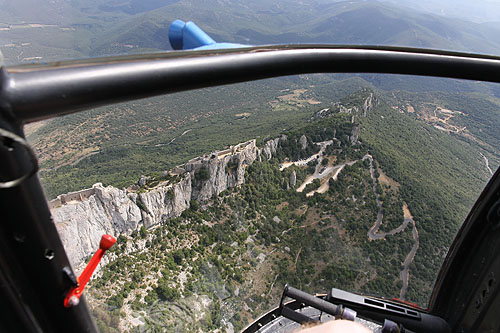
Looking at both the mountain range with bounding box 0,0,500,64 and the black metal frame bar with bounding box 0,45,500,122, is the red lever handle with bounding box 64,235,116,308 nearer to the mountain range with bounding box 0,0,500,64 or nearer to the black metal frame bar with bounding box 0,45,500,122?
the black metal frame bar with bounding box 0,45,500,122

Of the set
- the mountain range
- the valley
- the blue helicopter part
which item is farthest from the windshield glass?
the mountain range

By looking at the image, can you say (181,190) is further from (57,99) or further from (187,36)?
(57,99)

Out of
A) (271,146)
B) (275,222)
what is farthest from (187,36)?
(271,146)

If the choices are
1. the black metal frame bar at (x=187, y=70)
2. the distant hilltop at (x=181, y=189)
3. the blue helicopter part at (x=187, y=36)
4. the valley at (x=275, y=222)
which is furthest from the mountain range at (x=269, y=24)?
the black metal frame bar at (x=187, y=70)

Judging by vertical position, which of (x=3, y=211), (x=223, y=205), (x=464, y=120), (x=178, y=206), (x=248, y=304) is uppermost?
(x=3, y=211)

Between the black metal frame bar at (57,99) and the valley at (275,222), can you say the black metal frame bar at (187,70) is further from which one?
the valley at (275,222)

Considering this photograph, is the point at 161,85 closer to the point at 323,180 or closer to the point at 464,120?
the point at 323,180

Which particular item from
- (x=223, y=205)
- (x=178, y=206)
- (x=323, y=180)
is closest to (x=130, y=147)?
(x=178, y=206)
